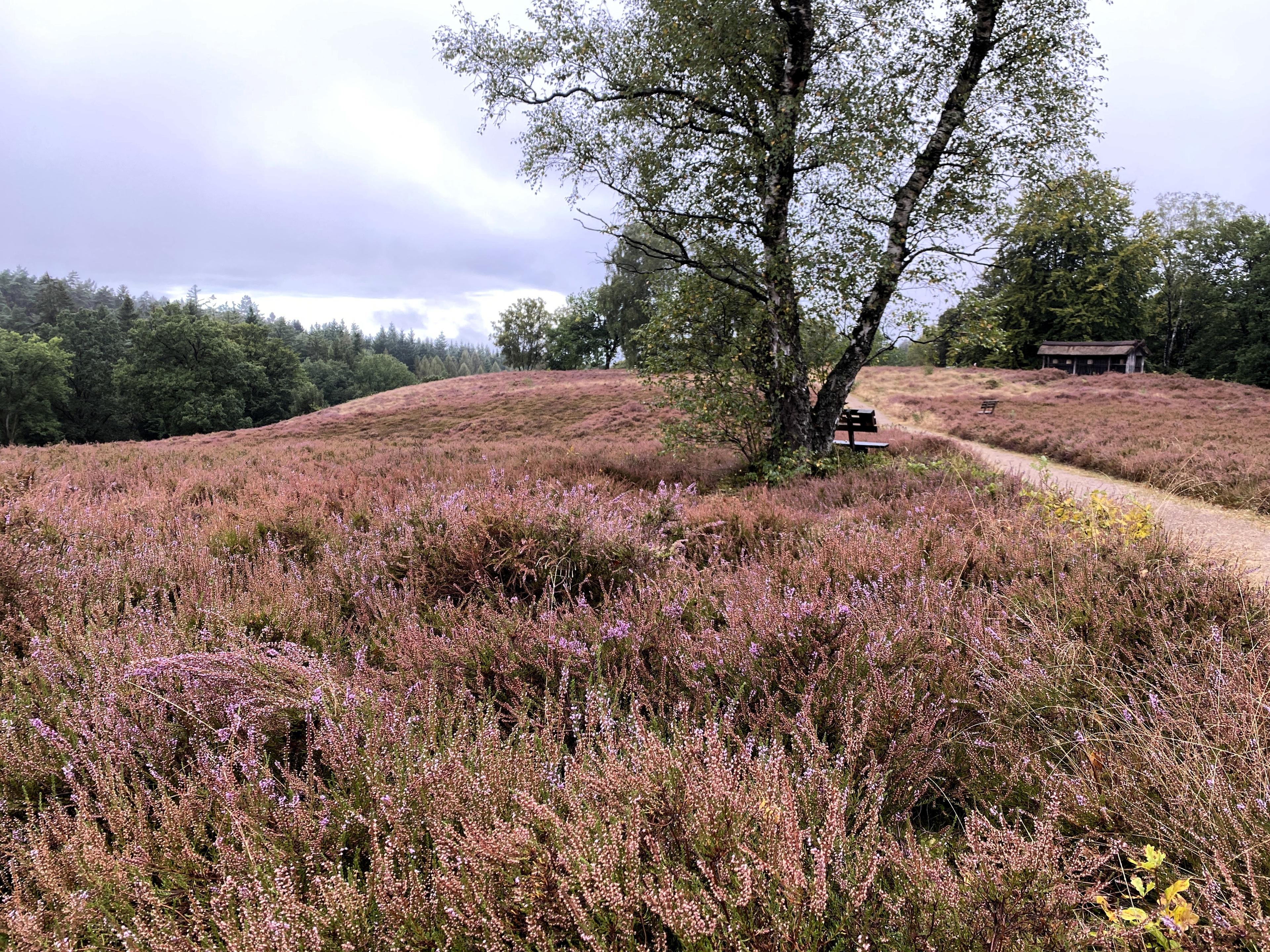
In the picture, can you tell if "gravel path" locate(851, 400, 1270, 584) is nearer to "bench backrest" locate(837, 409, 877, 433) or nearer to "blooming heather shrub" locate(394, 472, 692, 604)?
"bench backrest" locate(837, 409, 877, 433)

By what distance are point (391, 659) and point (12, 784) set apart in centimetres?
131

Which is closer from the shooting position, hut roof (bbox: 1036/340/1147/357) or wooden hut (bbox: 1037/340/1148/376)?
hut roof (bbox: 1036/340/1147/357)

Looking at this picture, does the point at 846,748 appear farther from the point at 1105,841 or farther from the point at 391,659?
the point at 391,659

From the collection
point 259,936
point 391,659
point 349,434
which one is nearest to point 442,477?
point 391,659

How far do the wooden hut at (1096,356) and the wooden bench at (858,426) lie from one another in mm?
38257

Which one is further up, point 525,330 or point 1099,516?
point 525,330

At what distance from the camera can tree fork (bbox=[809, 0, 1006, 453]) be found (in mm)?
7875

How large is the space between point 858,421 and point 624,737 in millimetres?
11399

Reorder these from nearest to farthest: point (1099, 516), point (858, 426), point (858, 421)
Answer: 1. point (1099, 516)
2. point (858, 421)
3. point (858, 426)

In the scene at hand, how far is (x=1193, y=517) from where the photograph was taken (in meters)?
7.44

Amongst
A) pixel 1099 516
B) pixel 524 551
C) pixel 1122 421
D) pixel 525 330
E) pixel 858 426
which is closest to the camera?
pixel 524 551

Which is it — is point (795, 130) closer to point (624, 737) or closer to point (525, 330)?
point (624, 737)

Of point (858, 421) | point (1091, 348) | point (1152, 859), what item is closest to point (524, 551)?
point (1152, 859)

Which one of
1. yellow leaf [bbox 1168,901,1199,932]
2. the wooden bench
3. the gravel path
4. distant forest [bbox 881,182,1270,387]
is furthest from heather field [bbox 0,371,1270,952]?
distant forest [bbox 881,182,1270,387]
